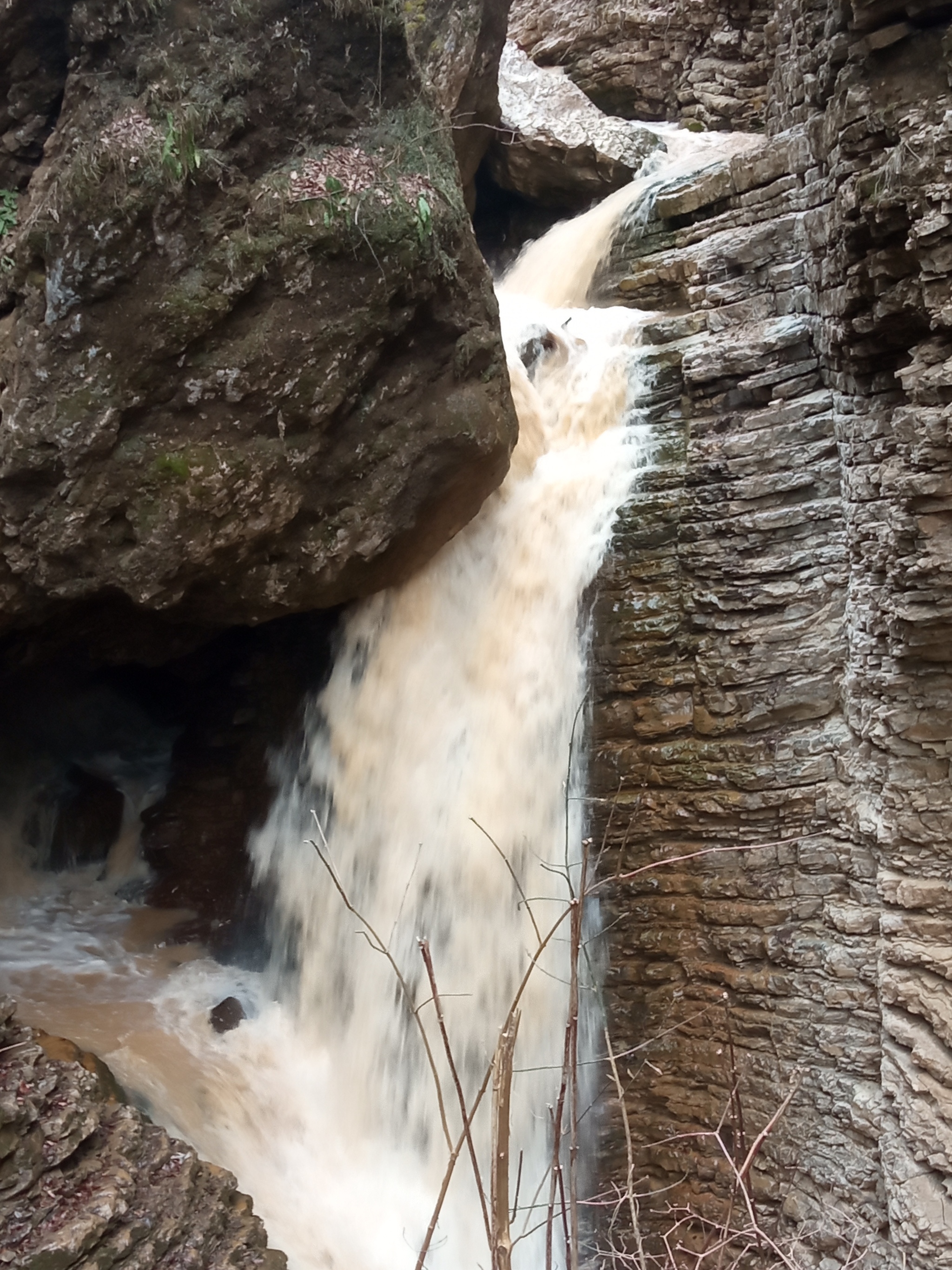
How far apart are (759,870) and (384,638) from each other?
2.76 m

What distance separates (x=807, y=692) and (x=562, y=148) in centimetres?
683

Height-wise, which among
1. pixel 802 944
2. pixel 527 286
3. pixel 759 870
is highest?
pixel 527 286

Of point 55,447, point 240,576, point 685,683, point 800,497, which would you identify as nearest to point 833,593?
point 800,497

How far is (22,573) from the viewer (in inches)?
190

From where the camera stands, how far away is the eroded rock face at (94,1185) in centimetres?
335

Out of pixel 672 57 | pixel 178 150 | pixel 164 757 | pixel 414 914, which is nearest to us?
pixel 178 150

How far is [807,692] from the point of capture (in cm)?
487

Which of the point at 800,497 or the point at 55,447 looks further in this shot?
the point at 800,497

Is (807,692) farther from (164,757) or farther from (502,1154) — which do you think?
(164,757)

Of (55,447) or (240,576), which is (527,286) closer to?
(240,576)

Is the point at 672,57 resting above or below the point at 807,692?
above

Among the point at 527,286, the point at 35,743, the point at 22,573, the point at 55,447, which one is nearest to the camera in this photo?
the point at 55,447


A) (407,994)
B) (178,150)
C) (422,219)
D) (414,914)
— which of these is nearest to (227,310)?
(178,150)

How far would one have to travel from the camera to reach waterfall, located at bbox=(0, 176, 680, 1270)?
16.3ft
